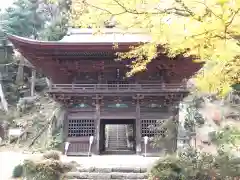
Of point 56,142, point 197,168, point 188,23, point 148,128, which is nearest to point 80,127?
point 56,142

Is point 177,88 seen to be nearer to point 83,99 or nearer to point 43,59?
point 83,99

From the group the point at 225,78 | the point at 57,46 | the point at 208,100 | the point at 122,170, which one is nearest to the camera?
the point at 225,78

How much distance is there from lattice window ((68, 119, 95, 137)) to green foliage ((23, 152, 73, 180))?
5.64 m

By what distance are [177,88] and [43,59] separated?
6849mm

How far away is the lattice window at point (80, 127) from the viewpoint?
15.4m

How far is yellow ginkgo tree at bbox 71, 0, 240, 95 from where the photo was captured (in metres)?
4.19

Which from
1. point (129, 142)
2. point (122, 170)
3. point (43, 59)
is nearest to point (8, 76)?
point (129, 142)

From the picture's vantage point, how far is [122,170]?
1020 cm

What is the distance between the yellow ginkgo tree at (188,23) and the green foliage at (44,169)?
4930mm

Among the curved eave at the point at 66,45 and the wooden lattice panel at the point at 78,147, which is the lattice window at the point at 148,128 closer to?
the wooden lattice panel at the point at 78,147

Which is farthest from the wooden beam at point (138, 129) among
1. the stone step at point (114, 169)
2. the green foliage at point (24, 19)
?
the green foliage at point (24, 19)

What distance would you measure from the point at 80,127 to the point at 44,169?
21.6 feet

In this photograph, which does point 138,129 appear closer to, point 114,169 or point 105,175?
point 114,169

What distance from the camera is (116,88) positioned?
15.3 m
